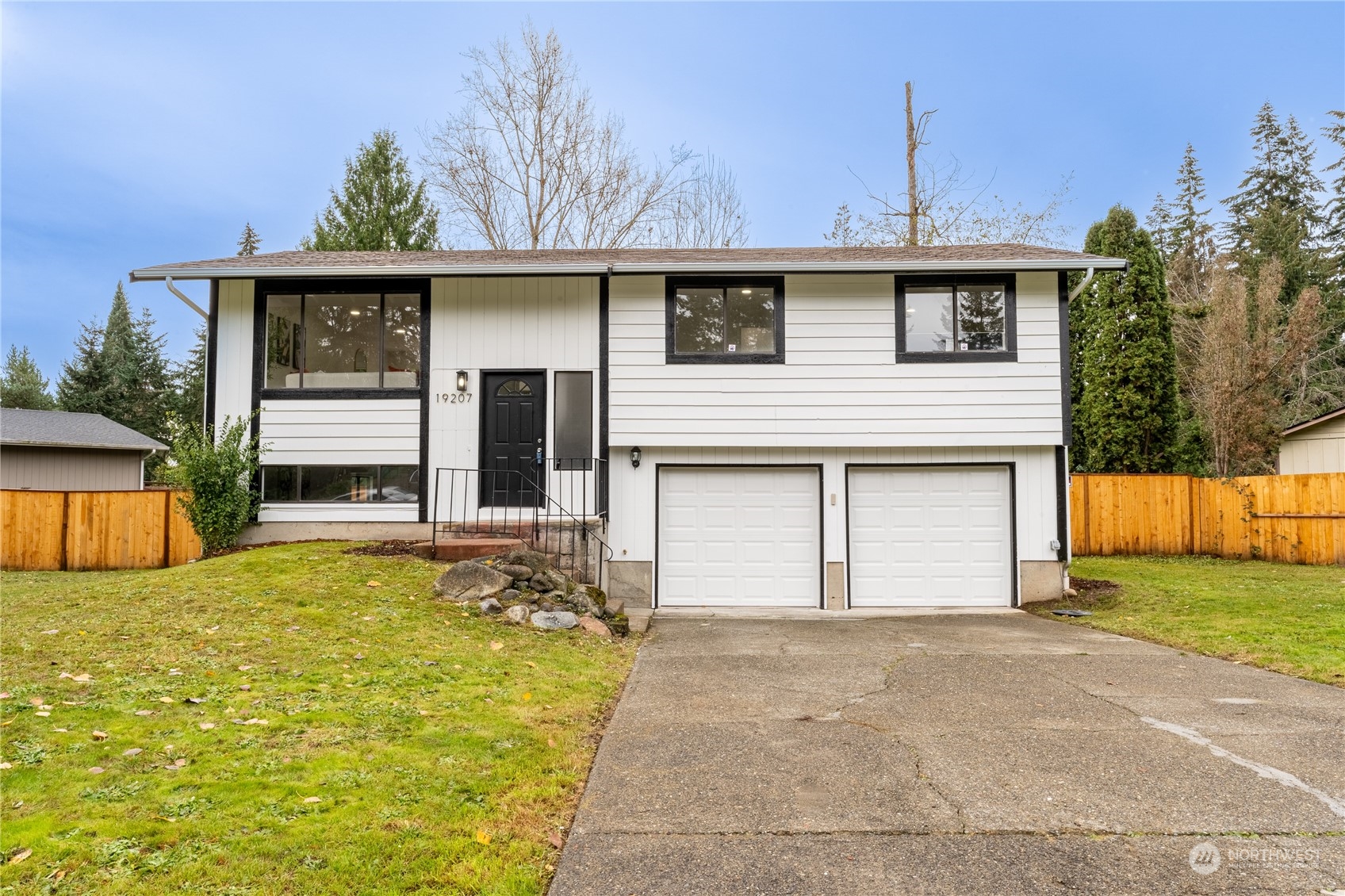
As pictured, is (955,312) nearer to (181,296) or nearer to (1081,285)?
(1081,285)

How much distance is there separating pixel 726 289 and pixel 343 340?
5497 millimetres

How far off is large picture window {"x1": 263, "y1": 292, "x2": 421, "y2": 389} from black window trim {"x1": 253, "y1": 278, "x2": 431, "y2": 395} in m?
0.04

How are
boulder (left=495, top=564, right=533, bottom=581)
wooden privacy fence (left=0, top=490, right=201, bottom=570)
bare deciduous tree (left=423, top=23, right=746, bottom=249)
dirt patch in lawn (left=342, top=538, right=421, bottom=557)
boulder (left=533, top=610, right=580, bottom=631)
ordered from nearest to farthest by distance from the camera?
boulder (left=533, top=610, right=580, bottom=631)
boulder (left=495, top=564, right=533, bottom=581)
dirt patch in lawn (left=342, top=538, right=421, bottom=557)
wooden privacy fence (left=0, top=490, right=201, bottom=570)
bare deciduous tree (left=423, top=23, right=746, bottom=249)

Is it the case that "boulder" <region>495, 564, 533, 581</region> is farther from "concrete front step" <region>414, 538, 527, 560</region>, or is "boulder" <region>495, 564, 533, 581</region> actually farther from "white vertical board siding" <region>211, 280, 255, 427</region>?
"white vertical board siding" <region>211, 280, 255, 427</region>

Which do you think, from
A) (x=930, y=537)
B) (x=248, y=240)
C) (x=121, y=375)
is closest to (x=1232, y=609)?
(x=930, y=537)

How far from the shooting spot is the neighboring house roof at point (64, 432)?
17.9m

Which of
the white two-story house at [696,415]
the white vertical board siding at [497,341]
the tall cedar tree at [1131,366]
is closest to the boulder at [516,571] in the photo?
the white two-story house at [696,415]

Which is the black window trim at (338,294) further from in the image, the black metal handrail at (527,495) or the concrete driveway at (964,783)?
the concrete driveway at (964,783)

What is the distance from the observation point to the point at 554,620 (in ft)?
22.5

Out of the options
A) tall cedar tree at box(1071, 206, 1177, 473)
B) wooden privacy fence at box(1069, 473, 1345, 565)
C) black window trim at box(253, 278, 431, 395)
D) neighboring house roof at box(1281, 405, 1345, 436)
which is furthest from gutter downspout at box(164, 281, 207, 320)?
neighboring house roof at box(1281, 405, 1345, 436)

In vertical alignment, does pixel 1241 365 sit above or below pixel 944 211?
below

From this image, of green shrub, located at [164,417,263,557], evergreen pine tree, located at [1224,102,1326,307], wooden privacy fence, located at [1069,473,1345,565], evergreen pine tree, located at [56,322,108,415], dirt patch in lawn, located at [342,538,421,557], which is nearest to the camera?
dirt patch in lawn, located at [342,538,421,557]

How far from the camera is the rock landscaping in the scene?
691cm

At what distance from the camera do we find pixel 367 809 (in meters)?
2.89
